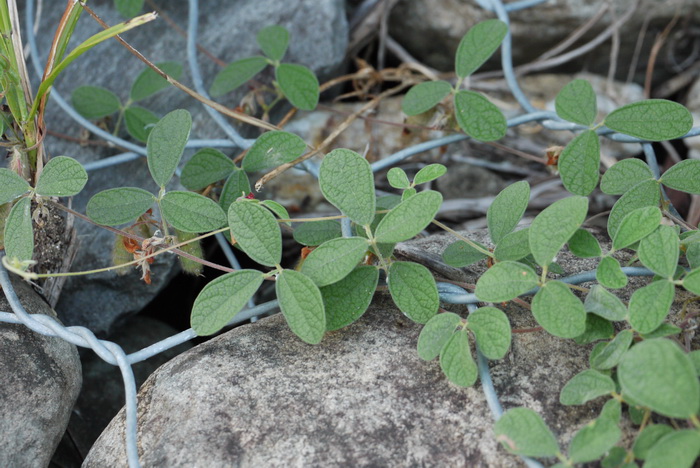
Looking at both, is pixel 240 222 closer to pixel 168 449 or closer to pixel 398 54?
pixel 168 449

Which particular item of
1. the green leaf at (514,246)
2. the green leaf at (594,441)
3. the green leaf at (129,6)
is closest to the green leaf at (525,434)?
the green leaf at (594,441)

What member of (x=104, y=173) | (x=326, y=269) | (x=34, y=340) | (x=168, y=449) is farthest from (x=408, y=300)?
(x=104, y=173)

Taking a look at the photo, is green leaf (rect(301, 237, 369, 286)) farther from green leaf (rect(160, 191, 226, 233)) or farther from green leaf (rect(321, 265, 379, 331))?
green leaf (rect(160, 191, 226, 233))

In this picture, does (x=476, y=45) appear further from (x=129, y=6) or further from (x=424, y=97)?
(x=129, y=6)

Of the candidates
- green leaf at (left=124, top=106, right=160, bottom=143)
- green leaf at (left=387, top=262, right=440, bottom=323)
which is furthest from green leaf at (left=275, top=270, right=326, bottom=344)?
green leaf at (left=124, top=106, right=160, bottom=143)

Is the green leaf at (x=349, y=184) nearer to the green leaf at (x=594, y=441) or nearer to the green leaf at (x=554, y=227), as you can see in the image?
the green leaf at (x=554, y=227)

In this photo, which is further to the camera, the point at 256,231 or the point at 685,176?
the point at 685,176

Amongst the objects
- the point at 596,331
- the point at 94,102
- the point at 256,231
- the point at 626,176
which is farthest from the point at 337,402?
the point at 94,102
